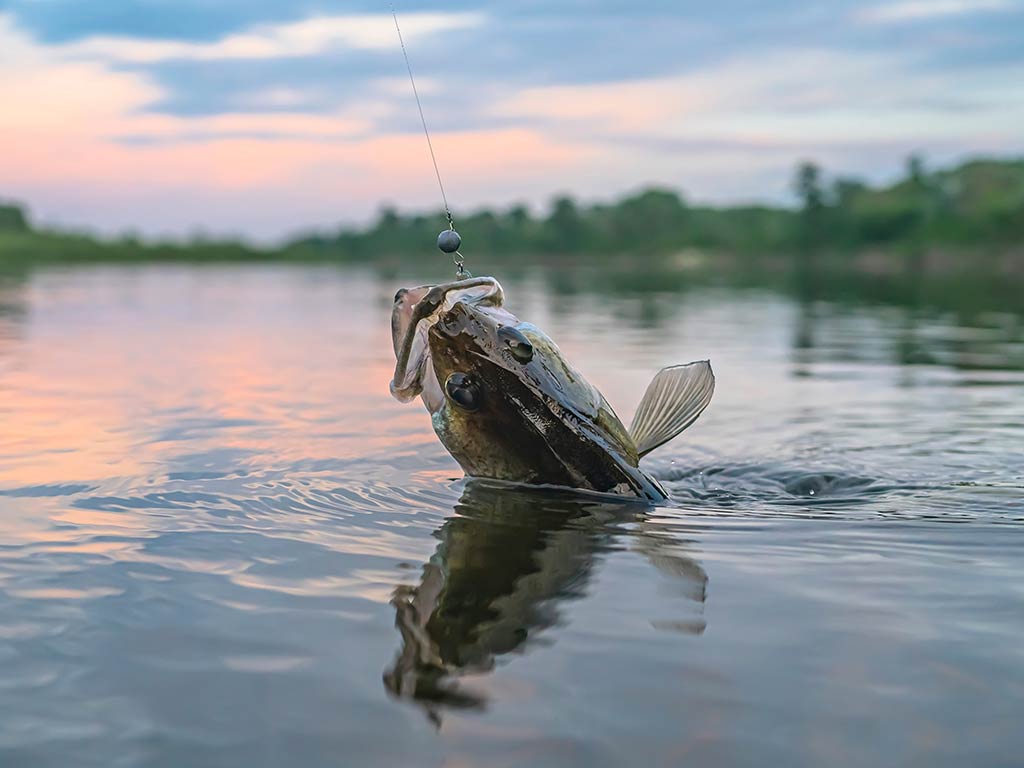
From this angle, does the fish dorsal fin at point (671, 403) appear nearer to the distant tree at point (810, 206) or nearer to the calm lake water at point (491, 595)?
the calm lake water at point (491, 595)

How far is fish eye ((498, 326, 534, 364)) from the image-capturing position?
596cm

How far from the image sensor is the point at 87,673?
162 inches

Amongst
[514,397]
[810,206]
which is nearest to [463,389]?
[514,397]

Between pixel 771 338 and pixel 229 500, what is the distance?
1497 cm

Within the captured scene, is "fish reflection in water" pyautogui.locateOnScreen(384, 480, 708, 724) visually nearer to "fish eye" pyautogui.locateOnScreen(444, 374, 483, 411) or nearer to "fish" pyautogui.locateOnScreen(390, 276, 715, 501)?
"fish" pyautogui.locateOnScreen(390, 276, 715, 501)

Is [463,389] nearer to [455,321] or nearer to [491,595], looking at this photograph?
[455,321]

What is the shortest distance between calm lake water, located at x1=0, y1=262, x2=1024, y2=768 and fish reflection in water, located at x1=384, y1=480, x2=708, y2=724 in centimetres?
2

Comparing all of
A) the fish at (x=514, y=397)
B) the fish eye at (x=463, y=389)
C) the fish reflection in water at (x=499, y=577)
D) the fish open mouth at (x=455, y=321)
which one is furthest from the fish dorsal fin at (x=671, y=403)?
the fish open mouth at (x=455, y=321)

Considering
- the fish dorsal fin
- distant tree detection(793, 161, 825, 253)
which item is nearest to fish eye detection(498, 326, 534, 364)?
the fish dorsal fin

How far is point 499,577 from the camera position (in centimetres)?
539

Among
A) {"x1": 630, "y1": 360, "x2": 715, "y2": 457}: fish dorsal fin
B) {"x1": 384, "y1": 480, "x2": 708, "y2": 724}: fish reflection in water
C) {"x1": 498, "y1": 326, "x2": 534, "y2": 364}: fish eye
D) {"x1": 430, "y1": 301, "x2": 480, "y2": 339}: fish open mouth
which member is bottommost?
{"x1": 384, "y1": 480, "x2": 708, "y2": 724}: fish reflection in water

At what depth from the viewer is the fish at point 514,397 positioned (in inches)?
235

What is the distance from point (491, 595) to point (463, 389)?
4.72 ft

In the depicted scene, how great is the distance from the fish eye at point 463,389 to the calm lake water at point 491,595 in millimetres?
774
